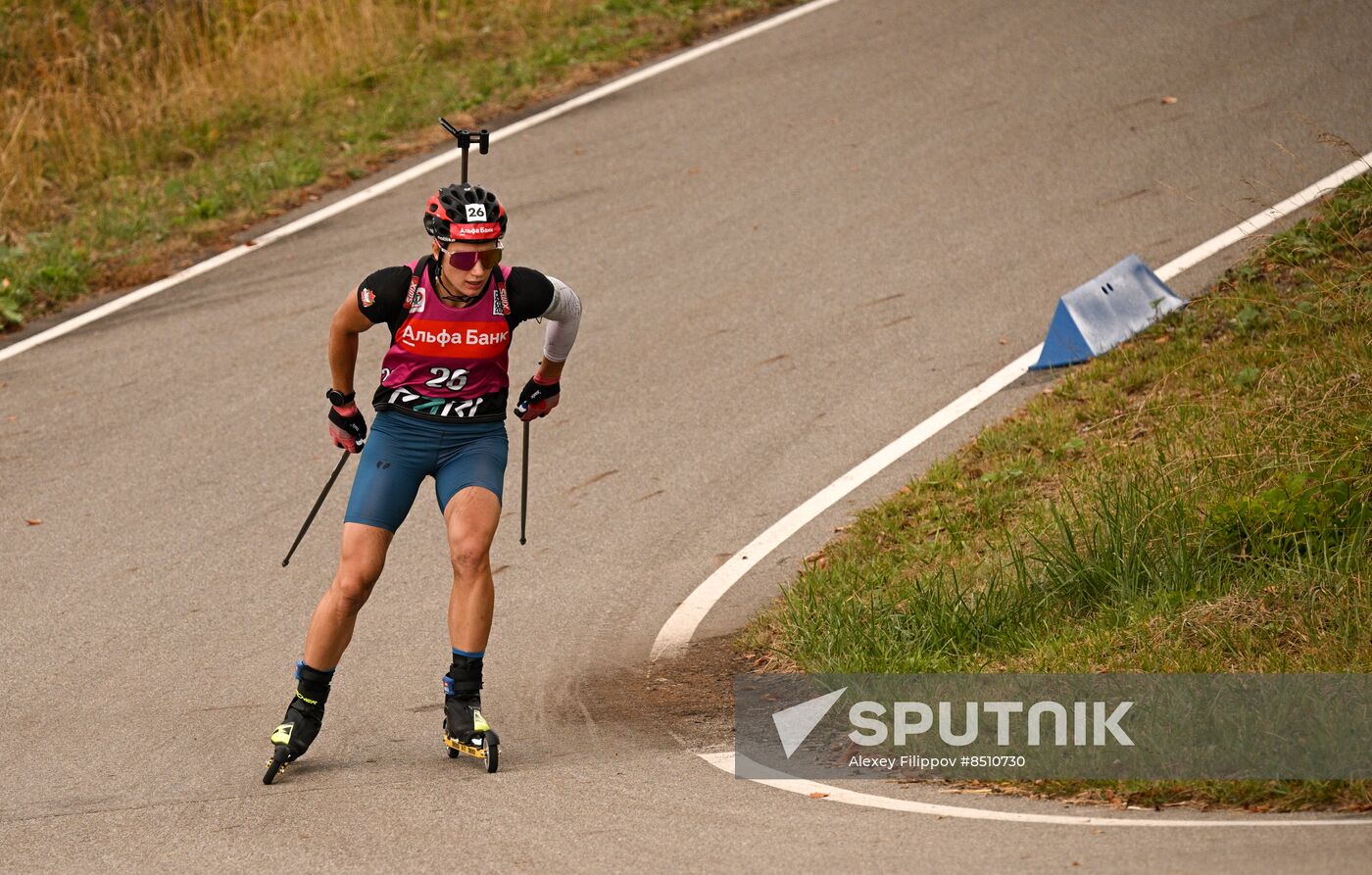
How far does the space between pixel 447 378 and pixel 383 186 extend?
7.44 meters

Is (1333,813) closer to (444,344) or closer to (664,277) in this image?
(444,344)

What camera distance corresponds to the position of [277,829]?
5883 millimetres

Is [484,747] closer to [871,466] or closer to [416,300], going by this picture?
[416,300]

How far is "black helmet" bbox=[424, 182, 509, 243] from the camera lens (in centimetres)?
634

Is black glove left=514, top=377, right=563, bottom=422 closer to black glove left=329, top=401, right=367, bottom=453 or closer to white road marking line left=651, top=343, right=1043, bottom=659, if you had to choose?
black glove left=329, top=401, right=367, bottom=453

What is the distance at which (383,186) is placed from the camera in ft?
44.6

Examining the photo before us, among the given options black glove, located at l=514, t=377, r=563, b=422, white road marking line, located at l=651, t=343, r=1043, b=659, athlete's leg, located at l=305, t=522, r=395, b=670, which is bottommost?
white road marking line, located at l=651, t=343, r=1043, b=659

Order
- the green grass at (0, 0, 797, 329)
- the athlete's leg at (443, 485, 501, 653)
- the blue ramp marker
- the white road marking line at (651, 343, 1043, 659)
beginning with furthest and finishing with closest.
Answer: the green grass at (0, 0, 797, 329) < the blue ramp marker < the white road marking line at (651, 343, 1043, 659) < the athlete's leg at (443, 485, 501, 653)

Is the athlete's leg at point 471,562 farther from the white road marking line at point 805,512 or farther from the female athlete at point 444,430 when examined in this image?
the white road marking line at point 805,512

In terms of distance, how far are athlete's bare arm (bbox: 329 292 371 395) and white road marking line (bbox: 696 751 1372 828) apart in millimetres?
2144

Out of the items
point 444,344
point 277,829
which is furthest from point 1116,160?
point 277,829

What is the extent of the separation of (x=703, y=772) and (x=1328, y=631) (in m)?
2.52

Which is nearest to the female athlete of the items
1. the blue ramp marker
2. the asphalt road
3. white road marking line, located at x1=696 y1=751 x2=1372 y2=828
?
the asphalt road
